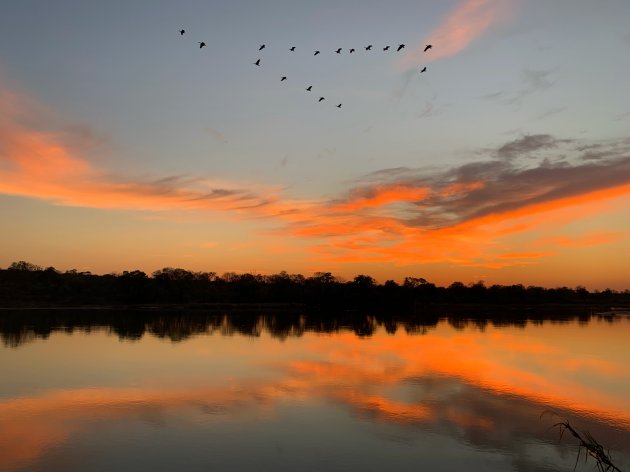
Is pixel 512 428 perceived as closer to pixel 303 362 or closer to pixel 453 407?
pixel 453 407

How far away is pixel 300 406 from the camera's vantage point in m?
18.4

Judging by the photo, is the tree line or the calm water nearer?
the calm water

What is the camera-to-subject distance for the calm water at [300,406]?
13086mm

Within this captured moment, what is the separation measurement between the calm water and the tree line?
223 feet

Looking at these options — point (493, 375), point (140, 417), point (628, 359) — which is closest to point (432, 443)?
point (140, 417)

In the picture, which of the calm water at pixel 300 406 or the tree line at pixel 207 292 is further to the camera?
the tree line at pixel 207 292

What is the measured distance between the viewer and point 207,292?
386 ft

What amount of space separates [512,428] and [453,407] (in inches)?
108

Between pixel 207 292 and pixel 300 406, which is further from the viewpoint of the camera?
pixel 207 292

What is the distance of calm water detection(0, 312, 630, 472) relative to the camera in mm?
13086

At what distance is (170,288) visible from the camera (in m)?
108

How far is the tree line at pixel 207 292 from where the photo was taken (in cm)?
10044

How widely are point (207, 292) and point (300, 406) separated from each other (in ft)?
336

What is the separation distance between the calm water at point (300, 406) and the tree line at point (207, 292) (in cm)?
6811
